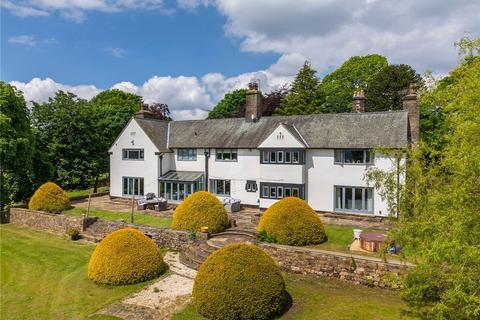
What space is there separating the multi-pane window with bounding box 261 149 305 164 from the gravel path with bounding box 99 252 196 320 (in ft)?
46.5

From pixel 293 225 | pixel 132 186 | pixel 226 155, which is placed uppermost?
pixel 226 155

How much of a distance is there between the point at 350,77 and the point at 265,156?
43916 mm

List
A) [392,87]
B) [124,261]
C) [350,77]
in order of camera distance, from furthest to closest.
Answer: [350,77] < [392,87] < [124,261]

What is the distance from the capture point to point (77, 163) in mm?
41094

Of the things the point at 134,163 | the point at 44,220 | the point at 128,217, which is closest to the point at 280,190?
the point at 128,217

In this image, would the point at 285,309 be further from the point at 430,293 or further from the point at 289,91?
the point at 289,91

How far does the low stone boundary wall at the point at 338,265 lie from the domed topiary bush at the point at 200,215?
536 cm

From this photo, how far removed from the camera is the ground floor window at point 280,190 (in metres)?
29.8

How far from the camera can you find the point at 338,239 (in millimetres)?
22578

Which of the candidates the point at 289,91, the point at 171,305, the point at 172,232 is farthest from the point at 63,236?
the point at 289,91

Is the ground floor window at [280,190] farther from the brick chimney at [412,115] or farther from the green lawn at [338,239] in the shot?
the brick chimney at [412,115]

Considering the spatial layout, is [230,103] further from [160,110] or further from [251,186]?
[251,186]

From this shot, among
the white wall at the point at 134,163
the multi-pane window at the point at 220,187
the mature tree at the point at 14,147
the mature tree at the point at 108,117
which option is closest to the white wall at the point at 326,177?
the multi-pane window at the point at 220,187

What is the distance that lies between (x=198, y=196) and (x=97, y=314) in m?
11.0
